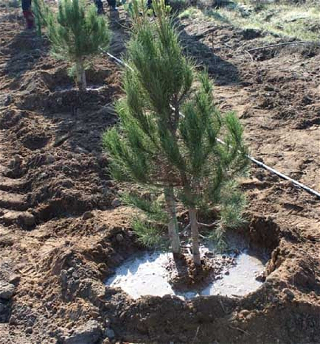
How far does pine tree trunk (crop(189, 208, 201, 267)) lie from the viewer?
4285mm

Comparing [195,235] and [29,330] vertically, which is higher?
[195,235]

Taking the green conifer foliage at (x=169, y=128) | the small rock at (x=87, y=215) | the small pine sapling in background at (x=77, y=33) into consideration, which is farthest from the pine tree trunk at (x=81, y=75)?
the green conifer foliage at (x=169, y=128)

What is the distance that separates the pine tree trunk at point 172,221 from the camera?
421cm

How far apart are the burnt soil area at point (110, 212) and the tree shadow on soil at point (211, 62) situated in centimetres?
4

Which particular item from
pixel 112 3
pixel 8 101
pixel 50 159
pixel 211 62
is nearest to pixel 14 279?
pixel 50 159

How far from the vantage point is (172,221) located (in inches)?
172

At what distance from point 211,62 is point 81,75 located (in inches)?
95.3

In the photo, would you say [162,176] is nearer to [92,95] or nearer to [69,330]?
[69,330]

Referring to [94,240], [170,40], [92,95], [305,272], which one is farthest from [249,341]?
[92,95]

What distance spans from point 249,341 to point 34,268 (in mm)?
2008

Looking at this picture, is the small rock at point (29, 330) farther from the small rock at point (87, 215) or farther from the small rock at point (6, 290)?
the small rock at point (87, 215)

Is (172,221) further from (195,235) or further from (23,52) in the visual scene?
(23,52)

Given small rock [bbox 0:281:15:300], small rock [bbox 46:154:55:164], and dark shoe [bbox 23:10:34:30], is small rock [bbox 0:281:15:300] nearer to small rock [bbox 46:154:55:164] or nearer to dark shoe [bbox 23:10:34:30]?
small rock [bbox 46:154:55:164]

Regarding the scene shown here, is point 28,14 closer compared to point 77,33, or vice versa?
point 77,33
